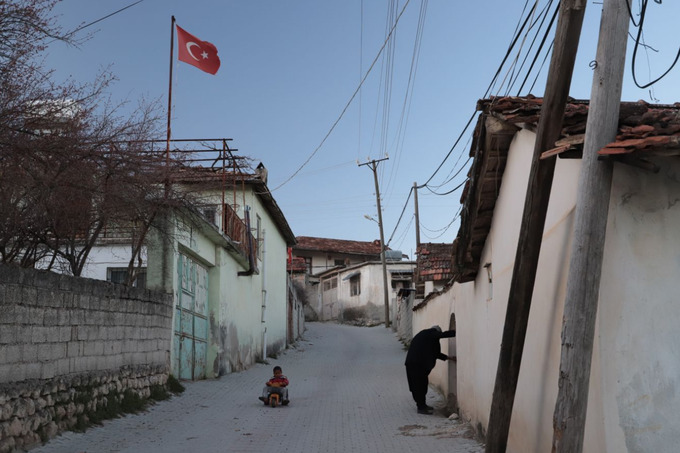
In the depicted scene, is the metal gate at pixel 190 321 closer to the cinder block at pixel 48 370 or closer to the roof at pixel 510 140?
the cinder block at pixel 48 370

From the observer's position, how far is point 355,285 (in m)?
46.1

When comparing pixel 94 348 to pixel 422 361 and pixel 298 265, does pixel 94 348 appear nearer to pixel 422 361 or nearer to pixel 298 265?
pixel 422 361

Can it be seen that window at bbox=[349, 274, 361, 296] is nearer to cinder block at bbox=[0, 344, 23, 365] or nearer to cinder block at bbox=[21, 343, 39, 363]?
cinder block at bbox=[21, 343, 39, 363]

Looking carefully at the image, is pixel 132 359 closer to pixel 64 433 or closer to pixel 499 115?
pixel 64 433

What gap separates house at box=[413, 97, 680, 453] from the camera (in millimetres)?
4367

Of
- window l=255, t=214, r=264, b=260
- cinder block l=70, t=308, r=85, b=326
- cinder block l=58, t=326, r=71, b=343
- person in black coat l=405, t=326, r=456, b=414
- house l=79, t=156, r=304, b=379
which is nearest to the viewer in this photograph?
cinder block l=58, t=326, r=71, b=343

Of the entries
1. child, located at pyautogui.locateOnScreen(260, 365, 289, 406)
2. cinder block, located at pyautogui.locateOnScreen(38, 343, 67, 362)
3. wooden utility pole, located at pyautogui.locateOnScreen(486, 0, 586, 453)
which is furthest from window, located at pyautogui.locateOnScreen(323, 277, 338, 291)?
wooden utility pole, located at pyautogui.locateOnScreen(486, 0, 586, 453)

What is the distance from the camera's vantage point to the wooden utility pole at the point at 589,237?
4.35 metres

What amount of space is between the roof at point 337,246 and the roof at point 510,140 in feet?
143

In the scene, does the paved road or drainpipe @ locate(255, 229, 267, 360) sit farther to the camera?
drainpipe @ locate(255, 229, 267, 360)

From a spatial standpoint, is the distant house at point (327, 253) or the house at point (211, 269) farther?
the distant house at point (327, 253)

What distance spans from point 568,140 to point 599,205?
69cm

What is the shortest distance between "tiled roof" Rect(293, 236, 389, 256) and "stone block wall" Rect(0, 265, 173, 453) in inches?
1641

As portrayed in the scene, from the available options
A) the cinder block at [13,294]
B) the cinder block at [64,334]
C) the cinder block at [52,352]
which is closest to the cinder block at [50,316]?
the cinder block at [64,334]
